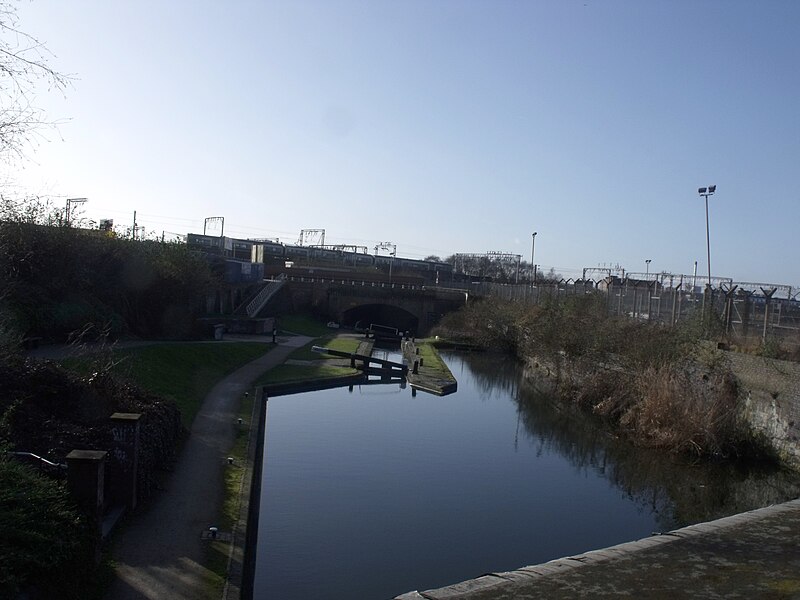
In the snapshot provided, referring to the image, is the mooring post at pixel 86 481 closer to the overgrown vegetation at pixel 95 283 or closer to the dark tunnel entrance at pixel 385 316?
the overgrown vegetation at pixel 95 283

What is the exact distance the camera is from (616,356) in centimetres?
2905

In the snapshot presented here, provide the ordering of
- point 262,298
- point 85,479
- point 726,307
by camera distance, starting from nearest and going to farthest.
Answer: point 85,479
point 726,307
point 262,298

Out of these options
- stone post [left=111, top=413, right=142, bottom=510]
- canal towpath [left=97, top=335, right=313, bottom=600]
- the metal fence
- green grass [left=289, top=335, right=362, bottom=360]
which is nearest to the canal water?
canal towpath [left=97, top=335, right=313, bottom=600]

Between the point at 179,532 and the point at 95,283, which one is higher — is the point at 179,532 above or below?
below

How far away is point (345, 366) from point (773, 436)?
18.6 meters

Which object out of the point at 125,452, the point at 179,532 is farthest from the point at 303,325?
the point at 179,532

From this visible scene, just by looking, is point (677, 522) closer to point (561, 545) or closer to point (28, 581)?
point (561, 545)

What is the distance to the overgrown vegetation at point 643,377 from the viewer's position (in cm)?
2194

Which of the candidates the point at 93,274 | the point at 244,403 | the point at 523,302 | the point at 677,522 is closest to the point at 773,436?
the point at 677,522

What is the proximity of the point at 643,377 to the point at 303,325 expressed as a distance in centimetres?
3562

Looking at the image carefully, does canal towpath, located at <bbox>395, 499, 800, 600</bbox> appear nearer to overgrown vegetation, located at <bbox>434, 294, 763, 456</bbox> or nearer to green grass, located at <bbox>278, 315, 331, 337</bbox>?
overgrown vegetation, located at <bbox>434, 294, 763, 456</bbox>

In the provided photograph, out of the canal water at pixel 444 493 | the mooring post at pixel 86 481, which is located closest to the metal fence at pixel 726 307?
the canal water at pixel 444 493

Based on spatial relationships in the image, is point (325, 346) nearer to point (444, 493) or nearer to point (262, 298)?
point (262, 298)

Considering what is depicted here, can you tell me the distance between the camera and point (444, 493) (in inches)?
677
